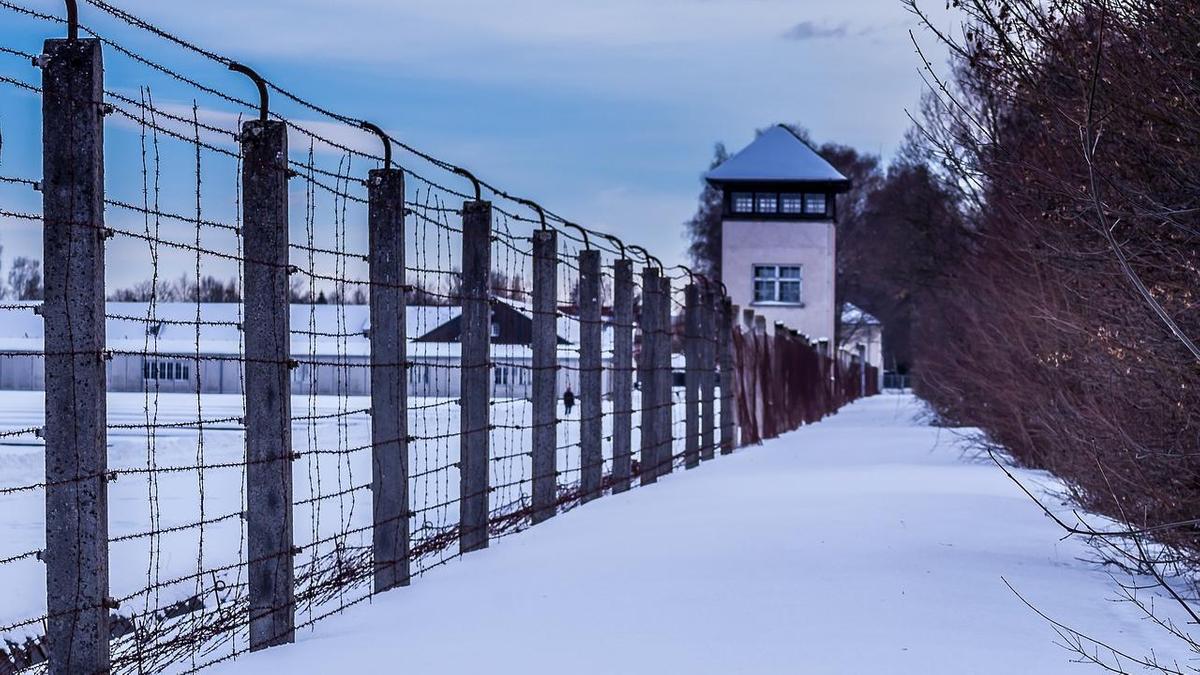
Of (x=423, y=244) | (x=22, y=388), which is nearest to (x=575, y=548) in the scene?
(x=423, y=244)

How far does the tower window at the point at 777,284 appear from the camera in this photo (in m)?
48.5

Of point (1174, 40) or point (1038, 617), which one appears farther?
point (1038, 617)

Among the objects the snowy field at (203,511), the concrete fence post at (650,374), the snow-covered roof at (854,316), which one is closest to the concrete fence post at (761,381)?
the snowy field at (203,511)

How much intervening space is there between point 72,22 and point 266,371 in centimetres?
166

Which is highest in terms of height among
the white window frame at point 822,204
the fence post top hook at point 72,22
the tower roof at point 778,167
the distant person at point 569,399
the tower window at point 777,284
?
the tower roof at point 778,167

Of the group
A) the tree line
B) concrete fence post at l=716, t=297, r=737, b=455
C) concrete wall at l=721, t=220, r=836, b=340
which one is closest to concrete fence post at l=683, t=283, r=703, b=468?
concrete fence post at l=716, t=297, r=737, b=455

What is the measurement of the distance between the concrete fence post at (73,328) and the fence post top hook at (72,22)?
0.02 metres

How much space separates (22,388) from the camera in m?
59.9

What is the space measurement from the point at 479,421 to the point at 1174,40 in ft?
14.8

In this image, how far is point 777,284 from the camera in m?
48.8

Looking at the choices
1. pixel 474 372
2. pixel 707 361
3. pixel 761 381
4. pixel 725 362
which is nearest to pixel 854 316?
pixel 761 381

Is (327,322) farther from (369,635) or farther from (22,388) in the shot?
(369,635)

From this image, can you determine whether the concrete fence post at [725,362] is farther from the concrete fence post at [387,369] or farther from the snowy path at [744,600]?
the concrete fence post at [387,369]

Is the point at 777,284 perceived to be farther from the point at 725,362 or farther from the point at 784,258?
the point at 725,362
